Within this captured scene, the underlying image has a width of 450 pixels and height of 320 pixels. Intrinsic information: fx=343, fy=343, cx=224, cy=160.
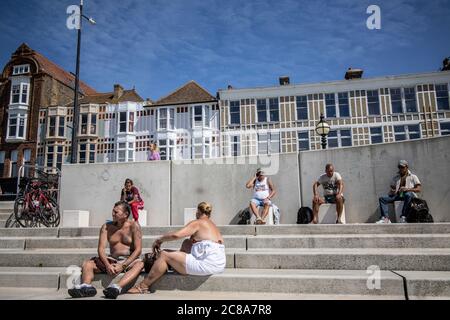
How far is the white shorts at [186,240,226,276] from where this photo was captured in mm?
4324

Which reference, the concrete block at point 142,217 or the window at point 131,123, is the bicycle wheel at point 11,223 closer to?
the concrete block at point 142,217

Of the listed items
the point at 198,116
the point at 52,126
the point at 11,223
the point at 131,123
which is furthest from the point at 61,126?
the point at 11,223

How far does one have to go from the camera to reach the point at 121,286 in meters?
4.21

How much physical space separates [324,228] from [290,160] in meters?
2.90

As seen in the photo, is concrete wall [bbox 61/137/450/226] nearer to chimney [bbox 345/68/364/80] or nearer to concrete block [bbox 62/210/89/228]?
concrete block [bbox 62/210/89/228]

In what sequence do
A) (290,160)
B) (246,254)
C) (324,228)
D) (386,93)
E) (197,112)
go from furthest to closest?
(197,112) < (386,93) < (290,160) < (324,228) < (246,254)

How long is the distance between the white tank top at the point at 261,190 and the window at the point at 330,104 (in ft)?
76.2

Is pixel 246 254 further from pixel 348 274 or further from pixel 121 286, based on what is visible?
pixel 121 286

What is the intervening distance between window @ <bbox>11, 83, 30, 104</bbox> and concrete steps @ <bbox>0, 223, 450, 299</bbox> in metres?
34.0

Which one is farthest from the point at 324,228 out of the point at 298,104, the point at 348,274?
the point at 298,104

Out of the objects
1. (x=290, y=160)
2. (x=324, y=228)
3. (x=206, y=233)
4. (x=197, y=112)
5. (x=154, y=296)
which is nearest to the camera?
(x=154, y=296)

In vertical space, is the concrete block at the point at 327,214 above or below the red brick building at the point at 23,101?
below

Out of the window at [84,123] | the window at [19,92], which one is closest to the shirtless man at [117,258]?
the window at [84,123]

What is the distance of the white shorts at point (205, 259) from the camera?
432 cm
